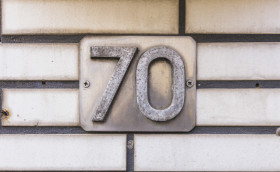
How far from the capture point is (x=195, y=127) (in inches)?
58.1

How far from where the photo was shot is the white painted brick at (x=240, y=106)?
1468 millimetres

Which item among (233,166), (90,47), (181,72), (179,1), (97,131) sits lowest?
(233,166)

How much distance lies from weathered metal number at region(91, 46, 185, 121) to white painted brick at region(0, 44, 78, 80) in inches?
6.2

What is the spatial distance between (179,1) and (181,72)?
381 mm

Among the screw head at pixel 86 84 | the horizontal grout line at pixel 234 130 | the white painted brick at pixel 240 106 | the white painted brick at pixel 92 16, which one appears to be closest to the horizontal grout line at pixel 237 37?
the white painted brick at pixel 92 16

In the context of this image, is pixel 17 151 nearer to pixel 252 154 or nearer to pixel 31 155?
pixel 31 155

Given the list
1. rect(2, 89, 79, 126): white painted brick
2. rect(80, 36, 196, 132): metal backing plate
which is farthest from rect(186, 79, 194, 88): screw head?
rect(2, 89, 79, 126): white painted brick

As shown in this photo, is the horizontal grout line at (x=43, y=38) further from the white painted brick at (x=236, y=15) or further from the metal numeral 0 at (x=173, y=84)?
the white painted brick at (x=236, y=15)

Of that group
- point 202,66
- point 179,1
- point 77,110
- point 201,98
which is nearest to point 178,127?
point 201,98

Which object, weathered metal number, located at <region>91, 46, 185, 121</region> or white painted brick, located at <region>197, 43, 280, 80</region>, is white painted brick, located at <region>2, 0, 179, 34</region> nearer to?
weathered metal number, located at <region>91, 46, 185, 121</region>

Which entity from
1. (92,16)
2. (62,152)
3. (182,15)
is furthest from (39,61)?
(182,15)

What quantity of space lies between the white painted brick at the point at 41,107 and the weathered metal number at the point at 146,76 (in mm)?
224

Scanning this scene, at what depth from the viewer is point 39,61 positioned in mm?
1477

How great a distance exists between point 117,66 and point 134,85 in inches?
5.3
